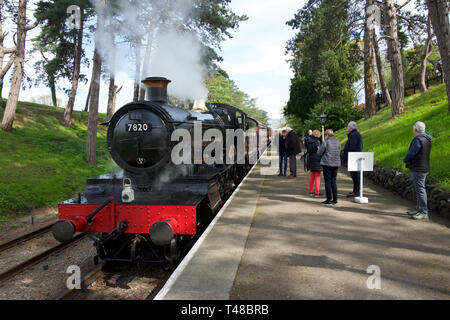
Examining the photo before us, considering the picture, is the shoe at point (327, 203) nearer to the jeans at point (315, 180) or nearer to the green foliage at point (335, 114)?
the jeans at point (315, 180)

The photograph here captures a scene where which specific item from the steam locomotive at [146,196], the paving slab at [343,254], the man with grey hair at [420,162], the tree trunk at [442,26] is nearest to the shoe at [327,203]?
the paving slab at [343,254]

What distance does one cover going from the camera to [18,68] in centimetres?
1398

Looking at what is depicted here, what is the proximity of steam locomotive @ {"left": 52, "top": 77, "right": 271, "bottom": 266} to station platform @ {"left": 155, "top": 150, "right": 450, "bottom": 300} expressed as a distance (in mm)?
539

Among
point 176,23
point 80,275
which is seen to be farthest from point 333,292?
point 176,23

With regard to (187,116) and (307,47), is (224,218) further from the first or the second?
(307,47)

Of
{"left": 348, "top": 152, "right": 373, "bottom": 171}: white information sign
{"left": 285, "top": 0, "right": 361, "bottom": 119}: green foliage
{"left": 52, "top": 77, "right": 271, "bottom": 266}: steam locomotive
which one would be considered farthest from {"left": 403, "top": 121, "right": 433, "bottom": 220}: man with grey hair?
{"left": 285, "top": 0, "right": 361, "bottom": 119}: green foliage

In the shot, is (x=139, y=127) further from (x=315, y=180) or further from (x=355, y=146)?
(x=355, y=146)

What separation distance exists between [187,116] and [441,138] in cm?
715

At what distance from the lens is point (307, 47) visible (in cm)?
2722

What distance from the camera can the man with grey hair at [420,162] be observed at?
18.3 feet

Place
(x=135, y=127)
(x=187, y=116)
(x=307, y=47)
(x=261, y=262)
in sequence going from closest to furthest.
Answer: (x=261, y=262), (x=135, y=127), (x=187, y=116), (x=307, y=47)

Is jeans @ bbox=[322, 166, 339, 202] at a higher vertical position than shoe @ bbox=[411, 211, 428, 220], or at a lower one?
higher

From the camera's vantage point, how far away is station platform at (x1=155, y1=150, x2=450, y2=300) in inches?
127

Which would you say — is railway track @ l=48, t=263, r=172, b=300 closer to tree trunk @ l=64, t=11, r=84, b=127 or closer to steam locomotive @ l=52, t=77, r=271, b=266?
steam locomotive @ l=52, t=77, r=271, b=266
